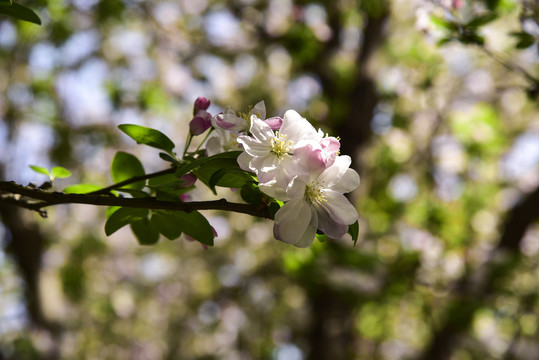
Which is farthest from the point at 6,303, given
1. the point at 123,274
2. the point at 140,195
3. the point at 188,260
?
the point at 140,195

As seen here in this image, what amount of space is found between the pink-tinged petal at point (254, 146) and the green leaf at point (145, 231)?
8.8 inches

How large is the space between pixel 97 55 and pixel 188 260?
240 cm

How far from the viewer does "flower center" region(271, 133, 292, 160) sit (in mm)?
604

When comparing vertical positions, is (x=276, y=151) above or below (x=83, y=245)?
above

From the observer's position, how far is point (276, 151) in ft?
1.98

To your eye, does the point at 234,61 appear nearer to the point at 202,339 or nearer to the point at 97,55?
the point at 97,55

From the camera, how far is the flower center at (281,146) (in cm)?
60

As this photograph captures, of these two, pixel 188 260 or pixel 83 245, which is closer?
pixel 83 245

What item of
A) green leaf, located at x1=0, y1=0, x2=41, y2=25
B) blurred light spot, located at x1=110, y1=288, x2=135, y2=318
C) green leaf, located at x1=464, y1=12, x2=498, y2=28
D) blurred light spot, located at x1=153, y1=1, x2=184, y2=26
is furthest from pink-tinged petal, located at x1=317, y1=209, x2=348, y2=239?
blurred light spot, located at x1=110, y1=288, x2=135, y2=318

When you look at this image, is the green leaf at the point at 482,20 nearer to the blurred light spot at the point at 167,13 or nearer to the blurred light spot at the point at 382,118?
the blurred light spot at the point at 382,118

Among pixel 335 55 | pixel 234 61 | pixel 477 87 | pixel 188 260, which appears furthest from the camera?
pixel 188 260

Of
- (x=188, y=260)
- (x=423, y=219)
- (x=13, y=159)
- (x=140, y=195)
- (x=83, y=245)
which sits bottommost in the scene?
(x=188, y=260)

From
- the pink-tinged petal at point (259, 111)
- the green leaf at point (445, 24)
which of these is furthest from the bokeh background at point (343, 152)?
the pink-tinged petal at point (259, 111)

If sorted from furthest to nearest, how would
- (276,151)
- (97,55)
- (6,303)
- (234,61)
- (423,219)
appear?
1. (6,303)
2. (97,55)
3. (234,61)
4. (423,219)
5. (276,151)
